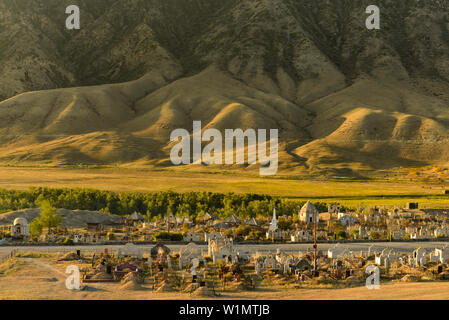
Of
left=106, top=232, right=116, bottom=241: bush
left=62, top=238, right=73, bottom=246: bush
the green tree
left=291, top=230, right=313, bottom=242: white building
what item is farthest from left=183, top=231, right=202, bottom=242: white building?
the green tree

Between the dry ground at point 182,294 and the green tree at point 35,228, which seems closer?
the dry ground at point 182,294

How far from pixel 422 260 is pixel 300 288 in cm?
1340

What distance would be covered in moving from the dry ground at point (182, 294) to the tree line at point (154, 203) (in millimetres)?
39754

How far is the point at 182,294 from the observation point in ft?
124

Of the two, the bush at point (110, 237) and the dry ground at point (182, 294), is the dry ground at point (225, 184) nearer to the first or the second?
the bush at point (110, 237)

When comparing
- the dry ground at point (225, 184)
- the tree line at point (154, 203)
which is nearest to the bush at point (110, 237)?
the tree line at point (154, 203)

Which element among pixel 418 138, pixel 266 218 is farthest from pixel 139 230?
pixel 418 138

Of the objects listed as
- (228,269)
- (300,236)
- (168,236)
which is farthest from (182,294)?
(300,236)

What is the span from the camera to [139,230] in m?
67.5

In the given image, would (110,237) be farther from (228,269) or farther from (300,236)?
(228,269)

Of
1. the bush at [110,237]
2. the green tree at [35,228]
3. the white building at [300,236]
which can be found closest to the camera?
the bush at [110,237]

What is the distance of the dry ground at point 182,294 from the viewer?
36.6 metres

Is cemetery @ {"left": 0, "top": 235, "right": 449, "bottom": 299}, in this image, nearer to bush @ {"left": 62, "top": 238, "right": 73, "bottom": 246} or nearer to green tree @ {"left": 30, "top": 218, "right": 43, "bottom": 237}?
bush @ {"left": 62, "top": 238, "right": 73, "bottom": 246}

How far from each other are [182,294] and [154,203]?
49627 mm
